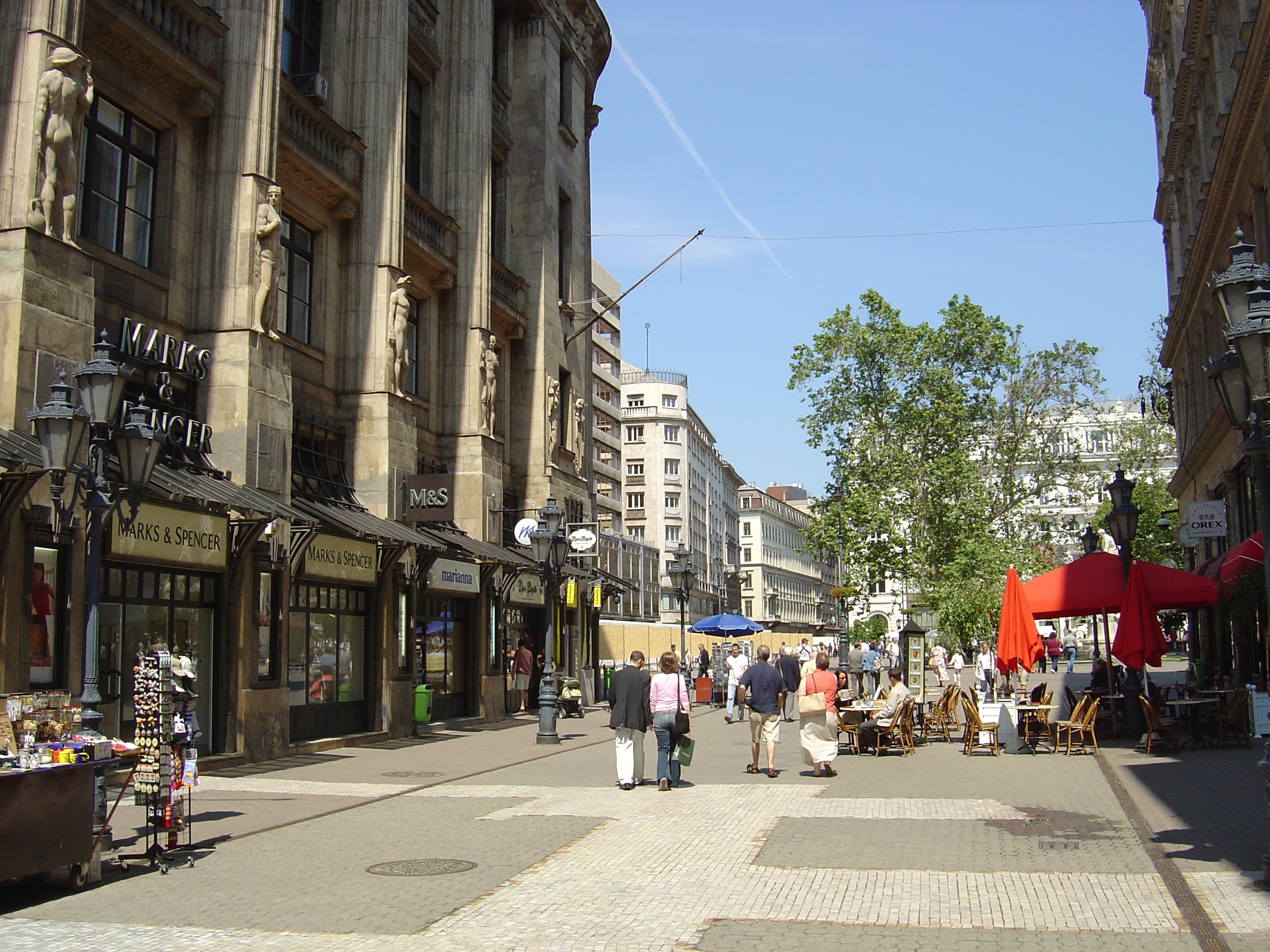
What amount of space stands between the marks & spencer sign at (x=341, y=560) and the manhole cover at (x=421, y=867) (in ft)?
33.6

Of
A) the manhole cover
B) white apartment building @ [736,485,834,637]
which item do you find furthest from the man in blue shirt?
white apartment building @ [736,485,834,637]

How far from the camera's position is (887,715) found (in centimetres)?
2011

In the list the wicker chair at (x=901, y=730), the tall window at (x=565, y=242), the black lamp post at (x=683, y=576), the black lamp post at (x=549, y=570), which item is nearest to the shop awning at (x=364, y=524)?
the black lamp post at (x=549, y=570)

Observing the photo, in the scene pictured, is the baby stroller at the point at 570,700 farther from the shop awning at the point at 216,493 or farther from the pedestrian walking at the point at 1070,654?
the pedestrian walking at the point at 1070,654

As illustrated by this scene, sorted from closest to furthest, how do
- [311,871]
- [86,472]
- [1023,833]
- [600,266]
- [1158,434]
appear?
1. [311,871]
2. [86,472]
3. [1023,833]
4. [1158,434]
5. [600,266]

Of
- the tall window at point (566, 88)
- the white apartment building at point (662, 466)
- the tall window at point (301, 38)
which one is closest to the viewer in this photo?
the tall window at point (301, 38)

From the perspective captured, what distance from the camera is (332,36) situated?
77.5ft

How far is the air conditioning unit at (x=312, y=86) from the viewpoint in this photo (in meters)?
22.2

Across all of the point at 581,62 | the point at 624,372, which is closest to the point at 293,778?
the point at 581,62

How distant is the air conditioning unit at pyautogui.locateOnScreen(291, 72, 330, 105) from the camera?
2220 cm

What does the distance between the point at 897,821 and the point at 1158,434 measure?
56.6 meters

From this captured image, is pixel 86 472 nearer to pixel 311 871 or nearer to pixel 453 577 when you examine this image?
pixel 311 871

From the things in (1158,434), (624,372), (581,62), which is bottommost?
(1158,434)

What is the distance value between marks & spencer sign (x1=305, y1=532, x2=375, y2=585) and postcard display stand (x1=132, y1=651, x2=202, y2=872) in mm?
9342
